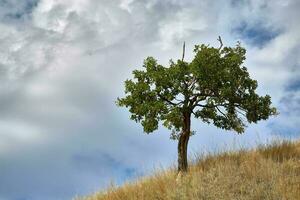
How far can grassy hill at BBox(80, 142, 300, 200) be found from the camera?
1809 cm

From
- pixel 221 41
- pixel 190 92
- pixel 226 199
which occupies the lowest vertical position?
pixel 226 199

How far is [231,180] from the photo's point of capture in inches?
755

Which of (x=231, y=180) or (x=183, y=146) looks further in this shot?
(x=183, y=146)

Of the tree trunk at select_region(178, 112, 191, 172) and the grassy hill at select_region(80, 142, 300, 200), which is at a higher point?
the tree trunk at select_region(178, 112, 191, 172)

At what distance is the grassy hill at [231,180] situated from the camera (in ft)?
59.4

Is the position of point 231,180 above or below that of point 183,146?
below

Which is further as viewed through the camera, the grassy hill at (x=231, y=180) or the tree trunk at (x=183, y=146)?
the tree trunk at (x=183, y=146)

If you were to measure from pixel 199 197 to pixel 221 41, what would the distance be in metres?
7.03

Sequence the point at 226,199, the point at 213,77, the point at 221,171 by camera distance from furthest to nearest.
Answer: the point at 213,77
the point at 221,171
the point at 226,199

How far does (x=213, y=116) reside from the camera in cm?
2220

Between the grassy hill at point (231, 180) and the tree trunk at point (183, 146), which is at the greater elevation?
the tree trunk at point (183, 146)

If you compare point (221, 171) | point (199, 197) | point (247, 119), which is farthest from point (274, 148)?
point (199, 197)

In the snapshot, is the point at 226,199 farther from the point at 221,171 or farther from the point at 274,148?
the point at 274,148

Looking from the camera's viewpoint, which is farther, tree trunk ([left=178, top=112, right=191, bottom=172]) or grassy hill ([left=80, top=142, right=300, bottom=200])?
tree trunk ([left=178, top=112, right=191, bottom=172])
